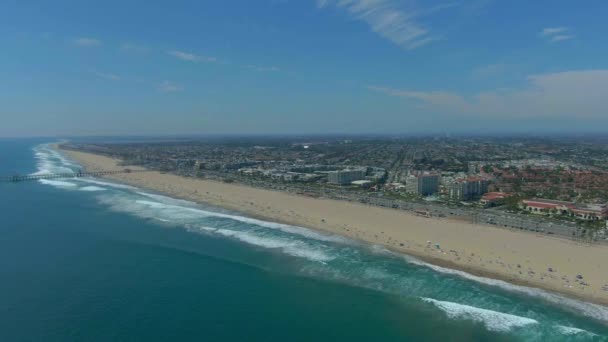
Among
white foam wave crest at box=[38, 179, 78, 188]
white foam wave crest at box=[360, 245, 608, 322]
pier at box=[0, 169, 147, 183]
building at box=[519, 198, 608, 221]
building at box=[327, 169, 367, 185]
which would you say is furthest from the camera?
pier at box=[0, 169, 147, 183]

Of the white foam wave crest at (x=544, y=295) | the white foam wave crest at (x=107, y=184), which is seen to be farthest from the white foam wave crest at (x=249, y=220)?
the white foam wave crest at (x=107, y=184)

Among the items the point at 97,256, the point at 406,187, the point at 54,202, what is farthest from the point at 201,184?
the point at 97,256

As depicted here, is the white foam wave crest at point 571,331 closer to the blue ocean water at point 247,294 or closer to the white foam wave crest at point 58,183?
the blue ocean water at point 247,294

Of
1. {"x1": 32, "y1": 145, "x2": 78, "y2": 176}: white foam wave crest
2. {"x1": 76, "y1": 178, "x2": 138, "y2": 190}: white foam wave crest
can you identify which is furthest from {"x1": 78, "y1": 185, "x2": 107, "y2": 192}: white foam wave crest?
{"x1": 32, "y1": 145, "x2": 78, "y2": 176}: white foam wave crest

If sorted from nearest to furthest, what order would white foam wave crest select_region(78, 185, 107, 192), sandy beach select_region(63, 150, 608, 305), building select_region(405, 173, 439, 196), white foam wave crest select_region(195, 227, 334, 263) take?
sandy beach select_region(63, 150, 608, 305) → white foam wave crest select_region(195, 227, 334, 263) → building select_region(405, 173, 439, 196) → white foam wave crest select_region(78, 185, 107, 192)

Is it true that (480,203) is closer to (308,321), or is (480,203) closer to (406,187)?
(406,187)

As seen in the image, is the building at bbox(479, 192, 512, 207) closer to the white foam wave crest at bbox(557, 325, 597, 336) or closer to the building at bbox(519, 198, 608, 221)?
the building at bbox(519, 198, 608, 221)

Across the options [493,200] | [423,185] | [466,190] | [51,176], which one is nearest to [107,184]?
[51,176]
